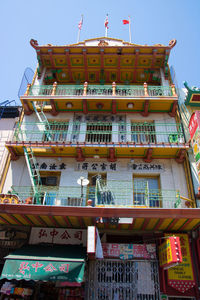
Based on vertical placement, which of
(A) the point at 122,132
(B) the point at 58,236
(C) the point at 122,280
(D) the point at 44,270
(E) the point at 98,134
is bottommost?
(C) the point at 122,280

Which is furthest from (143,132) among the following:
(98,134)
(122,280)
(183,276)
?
(122,280)

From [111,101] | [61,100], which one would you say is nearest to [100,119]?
[111,101]

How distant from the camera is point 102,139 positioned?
1490cm

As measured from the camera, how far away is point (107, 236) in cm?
1116

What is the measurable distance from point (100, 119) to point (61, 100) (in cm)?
287

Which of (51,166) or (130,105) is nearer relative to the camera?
(51,166)

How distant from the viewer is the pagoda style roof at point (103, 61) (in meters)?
16.6

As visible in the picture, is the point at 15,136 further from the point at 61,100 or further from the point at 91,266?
the point at 91,266

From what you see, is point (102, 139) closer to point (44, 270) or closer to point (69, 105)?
point (69, 105)

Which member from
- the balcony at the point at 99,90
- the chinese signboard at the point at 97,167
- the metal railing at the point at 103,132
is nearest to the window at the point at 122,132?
the metal railing at the point at 103,132

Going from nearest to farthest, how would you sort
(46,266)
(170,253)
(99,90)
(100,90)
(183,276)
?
(170,253) < (46,266) < (183,276) < (99,90) < (100,90)

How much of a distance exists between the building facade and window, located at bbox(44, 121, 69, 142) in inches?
2.8

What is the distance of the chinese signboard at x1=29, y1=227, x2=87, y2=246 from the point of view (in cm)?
1096

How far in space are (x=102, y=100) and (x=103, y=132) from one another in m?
2.39
